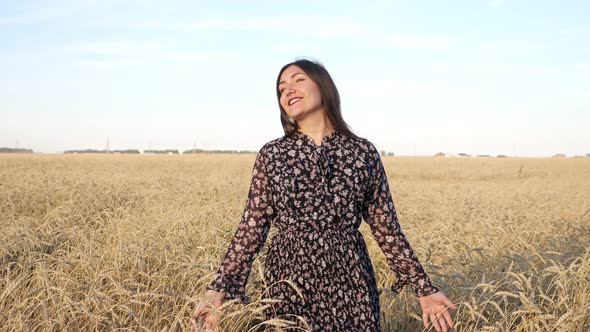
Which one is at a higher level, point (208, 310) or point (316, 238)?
point (316, 238)

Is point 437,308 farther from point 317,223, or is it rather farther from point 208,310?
point 208,310

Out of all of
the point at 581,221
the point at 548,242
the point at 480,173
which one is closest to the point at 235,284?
the point at 548,242

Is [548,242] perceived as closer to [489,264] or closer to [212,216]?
[489,264]

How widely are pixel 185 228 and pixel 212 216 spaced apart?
852 mm

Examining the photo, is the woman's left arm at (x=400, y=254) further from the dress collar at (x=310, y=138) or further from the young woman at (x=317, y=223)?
the dress collar at (x=310, y=138)

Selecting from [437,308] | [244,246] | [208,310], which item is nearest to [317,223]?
[244,246]

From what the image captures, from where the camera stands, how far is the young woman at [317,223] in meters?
2.17

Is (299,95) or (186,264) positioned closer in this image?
(299,95)

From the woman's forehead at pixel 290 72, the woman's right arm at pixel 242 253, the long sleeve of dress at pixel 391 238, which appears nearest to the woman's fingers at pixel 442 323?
the long sleeve of dress at pixel 391 238

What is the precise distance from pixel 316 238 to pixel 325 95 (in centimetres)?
63

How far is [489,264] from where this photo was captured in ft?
14.2

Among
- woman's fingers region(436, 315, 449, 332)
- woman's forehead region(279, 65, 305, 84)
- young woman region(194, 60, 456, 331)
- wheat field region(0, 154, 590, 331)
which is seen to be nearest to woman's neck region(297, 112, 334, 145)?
young woman region(194, 60, 456, 331)

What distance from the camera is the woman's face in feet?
7.60

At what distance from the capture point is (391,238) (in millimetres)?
2348
